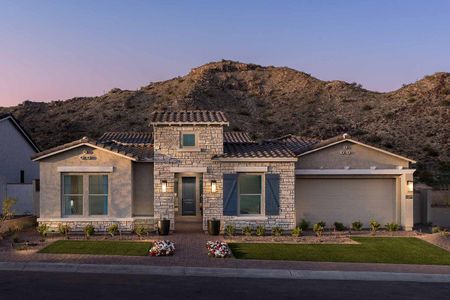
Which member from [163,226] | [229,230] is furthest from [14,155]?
[229,230]

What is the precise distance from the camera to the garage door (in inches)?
915

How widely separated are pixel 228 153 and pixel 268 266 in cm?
782

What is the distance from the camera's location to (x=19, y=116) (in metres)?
61.8

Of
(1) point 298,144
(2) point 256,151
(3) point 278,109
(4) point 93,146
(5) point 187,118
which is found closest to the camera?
(4) point 93,146

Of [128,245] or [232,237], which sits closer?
[128,245]

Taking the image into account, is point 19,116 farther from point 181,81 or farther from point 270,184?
point 270,184

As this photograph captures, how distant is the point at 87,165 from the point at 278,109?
46839mm

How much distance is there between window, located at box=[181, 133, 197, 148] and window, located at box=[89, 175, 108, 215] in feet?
12.0

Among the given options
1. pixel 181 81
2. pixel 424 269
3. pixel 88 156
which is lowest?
pixel 424 269

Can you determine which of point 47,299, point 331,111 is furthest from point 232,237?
point 331,111

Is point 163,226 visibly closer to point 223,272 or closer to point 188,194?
point 188,194

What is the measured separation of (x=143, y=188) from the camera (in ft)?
72.4

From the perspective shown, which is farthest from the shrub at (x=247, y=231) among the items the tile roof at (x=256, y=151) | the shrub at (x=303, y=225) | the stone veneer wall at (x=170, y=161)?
the tile roof at (x=256, y=151)

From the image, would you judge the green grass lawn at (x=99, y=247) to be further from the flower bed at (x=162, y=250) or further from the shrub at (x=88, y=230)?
the shrub at (x=88, y=230)
